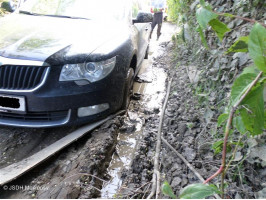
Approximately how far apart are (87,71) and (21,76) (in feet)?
2.05

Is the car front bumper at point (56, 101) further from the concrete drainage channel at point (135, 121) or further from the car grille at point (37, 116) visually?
the concrete drainage channel at point (135, 121)

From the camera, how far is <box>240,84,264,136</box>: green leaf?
97 cm

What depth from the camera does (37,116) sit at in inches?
97.0

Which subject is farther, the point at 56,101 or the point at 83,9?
the point at 83,9

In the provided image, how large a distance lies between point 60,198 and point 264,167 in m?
1.50

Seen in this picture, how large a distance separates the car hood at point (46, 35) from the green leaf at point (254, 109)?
5.88 ft

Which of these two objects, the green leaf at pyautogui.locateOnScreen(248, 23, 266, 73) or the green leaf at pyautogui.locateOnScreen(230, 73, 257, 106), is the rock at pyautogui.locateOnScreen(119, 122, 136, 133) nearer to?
the green leaf at pyautogui.locateOnScreen(230, 73, 257, 106)

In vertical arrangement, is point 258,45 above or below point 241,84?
above

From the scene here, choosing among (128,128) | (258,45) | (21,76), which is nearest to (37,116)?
(21,76)

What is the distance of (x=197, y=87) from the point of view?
326 cm

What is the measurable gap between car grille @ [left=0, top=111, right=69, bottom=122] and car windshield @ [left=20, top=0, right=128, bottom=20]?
4.87 feet

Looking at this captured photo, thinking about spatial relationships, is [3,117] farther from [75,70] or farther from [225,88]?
[225,88]

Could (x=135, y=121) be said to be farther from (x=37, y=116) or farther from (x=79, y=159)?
(x=37, y=116)

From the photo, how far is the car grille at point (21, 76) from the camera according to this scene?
233cm
